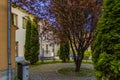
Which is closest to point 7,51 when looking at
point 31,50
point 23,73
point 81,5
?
point 23,73

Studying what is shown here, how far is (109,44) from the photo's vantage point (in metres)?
7.28

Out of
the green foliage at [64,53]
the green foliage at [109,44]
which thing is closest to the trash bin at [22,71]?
the green foliage at [109,44]

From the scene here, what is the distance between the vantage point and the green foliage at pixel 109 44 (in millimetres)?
7129

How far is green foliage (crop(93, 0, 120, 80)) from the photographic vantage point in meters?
7.13

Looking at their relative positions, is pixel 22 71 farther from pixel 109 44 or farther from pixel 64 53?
pixel 64 53

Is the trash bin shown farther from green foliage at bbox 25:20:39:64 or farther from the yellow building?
green foliage at bbox 25:20:39:64

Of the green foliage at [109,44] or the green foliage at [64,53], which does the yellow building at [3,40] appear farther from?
the green foliage at [64,53]

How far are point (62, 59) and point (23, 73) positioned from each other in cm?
1534

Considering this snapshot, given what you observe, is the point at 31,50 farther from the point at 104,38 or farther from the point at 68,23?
the point at 104,38

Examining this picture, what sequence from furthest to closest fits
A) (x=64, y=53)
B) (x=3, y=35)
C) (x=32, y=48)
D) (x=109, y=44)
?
(x=64, y=53) → (x=32, y=48) → (x=3, y=35) → (x=109, y=44)

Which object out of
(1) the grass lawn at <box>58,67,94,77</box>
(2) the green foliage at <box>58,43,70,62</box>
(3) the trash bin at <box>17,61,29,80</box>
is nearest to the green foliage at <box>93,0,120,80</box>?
(3) the trash bin at <box>17,61,29,80</box>

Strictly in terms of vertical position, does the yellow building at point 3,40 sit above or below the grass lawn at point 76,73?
above

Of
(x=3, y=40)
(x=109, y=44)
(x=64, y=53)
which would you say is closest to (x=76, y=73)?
(x=64, y=53)

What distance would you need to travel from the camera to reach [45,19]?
19.2 m
